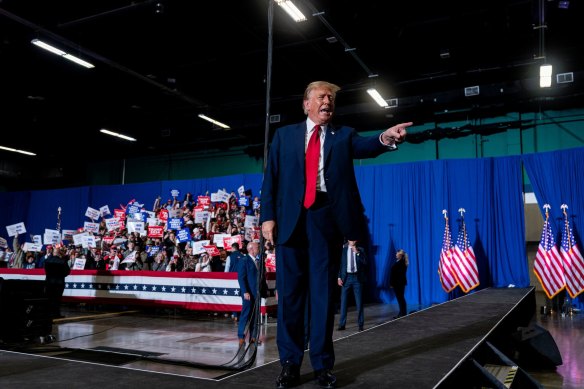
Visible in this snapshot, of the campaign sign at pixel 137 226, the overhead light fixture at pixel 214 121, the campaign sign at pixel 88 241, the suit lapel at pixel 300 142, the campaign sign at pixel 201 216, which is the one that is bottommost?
the campaign sign at pixel 88 241

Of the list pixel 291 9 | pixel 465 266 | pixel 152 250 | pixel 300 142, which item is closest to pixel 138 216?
pixel 152 250

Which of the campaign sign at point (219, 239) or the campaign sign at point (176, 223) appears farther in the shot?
the campaign sign at point (176, 223)

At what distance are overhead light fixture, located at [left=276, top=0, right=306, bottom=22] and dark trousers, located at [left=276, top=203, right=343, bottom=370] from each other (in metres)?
6.71

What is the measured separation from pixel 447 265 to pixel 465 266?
0.39m

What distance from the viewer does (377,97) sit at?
11.5m

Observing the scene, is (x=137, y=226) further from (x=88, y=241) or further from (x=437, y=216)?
(x=437, y=216)

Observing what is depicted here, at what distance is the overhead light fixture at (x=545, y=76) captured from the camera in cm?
935

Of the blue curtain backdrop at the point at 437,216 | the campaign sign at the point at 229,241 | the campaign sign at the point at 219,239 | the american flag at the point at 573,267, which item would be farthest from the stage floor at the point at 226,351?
the campaign sign at the point at 219,239

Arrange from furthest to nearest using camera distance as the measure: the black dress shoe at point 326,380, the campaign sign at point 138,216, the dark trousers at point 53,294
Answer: the campaign sign at point 138,216 → the dark trousers at point 53,294 → the black dress shoe at point 326,380

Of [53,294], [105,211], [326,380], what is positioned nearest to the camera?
[326,380]

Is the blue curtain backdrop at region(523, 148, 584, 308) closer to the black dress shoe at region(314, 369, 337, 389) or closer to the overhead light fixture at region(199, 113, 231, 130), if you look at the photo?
the overhead light fixture at region(199, 113, 231, 130)

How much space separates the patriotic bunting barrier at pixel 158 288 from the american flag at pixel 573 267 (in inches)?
227

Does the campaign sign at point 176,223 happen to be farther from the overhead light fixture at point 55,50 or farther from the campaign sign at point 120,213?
the overhead light fixture at point 55,50

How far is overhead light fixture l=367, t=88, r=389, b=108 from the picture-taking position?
1110 cm
